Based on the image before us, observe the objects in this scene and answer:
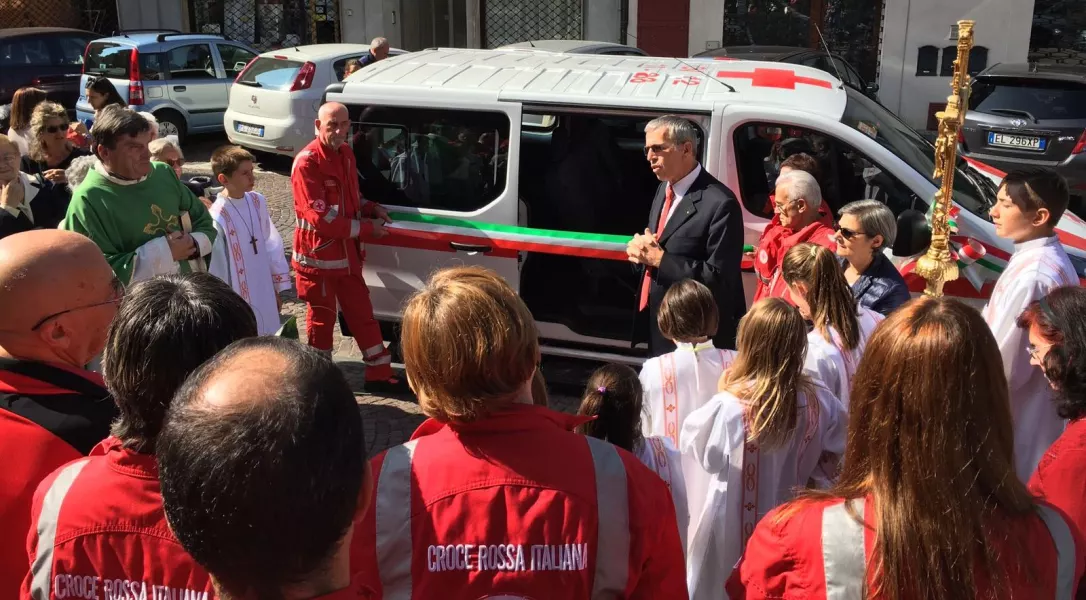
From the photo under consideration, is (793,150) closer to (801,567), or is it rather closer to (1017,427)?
(1017,427)

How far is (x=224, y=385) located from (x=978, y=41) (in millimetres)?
16519

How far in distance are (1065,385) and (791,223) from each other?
232 cm

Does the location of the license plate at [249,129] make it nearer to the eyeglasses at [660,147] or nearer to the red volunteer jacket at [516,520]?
the eyeglasses at [660,147]

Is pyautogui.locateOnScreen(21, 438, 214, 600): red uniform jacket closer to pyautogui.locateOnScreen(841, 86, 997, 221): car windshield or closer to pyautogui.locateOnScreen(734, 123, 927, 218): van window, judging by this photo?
pyautogui.locateOnScreen(734, 123, 927, 218): van window

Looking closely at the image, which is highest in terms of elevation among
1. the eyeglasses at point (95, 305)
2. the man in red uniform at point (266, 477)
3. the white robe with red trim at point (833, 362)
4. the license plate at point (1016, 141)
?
the man in red uniform at point (266, 477)

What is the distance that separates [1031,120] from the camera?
31.3ft

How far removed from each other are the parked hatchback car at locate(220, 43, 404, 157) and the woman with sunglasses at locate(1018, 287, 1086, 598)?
9.96 meters

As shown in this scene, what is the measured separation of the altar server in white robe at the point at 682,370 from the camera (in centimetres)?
337

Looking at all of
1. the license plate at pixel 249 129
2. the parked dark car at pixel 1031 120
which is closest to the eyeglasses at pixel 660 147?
the parked dark car at pixel 1031 120

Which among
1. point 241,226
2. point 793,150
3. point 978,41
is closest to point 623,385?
point 793,150

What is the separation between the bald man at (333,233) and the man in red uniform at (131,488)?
3.32 meters

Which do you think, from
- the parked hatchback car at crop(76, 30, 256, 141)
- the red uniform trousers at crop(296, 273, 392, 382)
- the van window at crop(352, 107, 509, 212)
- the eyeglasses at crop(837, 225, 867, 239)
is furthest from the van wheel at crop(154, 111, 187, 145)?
the eyeglasses at crop(837, 225, 867, 239)

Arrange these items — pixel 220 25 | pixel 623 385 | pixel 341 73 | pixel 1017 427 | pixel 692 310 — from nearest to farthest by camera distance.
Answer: pixel 623 385 < pixel 692 310 < pixel 1017 427 < pixel 341 73 < pixel 220 25

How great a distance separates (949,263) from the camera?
3.88m
